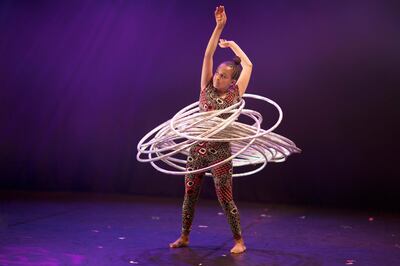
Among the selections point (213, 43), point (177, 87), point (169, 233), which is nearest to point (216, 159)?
point (213, 43)

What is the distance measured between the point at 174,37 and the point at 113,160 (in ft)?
5.92

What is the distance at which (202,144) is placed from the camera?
4008 mm

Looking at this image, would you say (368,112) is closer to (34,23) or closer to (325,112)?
(325,112)

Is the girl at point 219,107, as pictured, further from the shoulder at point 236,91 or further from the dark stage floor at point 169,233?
the dark stage floor at point 169,233

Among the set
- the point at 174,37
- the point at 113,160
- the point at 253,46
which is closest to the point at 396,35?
the point at 253,46

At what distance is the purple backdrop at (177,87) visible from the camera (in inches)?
275

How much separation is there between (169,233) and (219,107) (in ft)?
4.87

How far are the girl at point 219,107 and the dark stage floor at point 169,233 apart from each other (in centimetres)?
36

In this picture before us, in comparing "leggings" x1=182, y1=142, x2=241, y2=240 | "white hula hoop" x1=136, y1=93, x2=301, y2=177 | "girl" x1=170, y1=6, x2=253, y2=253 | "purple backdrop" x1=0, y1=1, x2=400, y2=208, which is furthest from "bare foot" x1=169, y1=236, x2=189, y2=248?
"purple backdrop" x1=0, y1=1, x2=400, y2=208

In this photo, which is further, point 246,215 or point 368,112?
point 368,112

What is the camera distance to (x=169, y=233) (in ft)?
16.3

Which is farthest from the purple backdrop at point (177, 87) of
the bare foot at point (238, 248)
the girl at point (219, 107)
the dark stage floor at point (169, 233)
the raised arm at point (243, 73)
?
the bare foot at point (238, 248)

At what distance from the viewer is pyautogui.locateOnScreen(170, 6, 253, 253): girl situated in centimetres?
396

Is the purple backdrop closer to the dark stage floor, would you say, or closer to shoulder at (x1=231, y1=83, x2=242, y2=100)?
the dark stage floor
